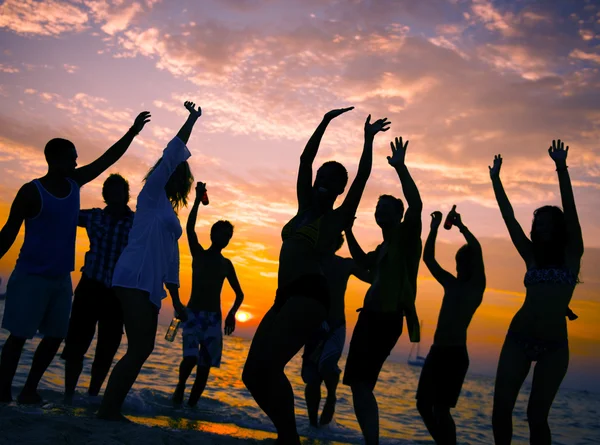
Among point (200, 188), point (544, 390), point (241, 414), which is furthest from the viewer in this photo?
point (241, 414)

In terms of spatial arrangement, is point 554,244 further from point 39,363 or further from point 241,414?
point 241,414

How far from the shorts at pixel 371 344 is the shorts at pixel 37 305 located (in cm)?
289

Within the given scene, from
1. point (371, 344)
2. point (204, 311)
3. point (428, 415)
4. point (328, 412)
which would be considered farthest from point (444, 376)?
point (204, 311)

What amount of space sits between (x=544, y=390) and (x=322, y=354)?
10.9 feet

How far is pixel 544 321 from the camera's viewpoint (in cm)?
454

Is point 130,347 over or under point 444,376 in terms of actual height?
under

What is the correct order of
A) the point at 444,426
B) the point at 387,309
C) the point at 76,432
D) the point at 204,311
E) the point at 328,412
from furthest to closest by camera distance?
1. the point at 204,311
2. the point at 328,412
3. the point at 444,426
4. the point at 387,309
5. the point at 76,432

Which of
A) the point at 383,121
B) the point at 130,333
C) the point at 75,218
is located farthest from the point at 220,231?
the point at 383,121

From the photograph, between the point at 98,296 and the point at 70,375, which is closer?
A: the point at 98,296

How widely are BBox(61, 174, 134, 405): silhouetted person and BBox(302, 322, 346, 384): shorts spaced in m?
2.60

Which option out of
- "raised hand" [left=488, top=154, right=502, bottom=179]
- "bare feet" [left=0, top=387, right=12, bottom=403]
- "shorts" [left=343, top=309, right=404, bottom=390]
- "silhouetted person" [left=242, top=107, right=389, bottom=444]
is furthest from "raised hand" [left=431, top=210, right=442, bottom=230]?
"bare feet" [left=0, top=387, right=12, bottom=403]

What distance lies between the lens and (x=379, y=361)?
4.65m

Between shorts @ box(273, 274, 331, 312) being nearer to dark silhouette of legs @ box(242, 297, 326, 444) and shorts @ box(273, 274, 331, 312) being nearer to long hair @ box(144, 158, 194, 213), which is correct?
dark silhouette of legs @ box(242, 297, 326, 444)

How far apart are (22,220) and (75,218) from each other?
1.68 ft
